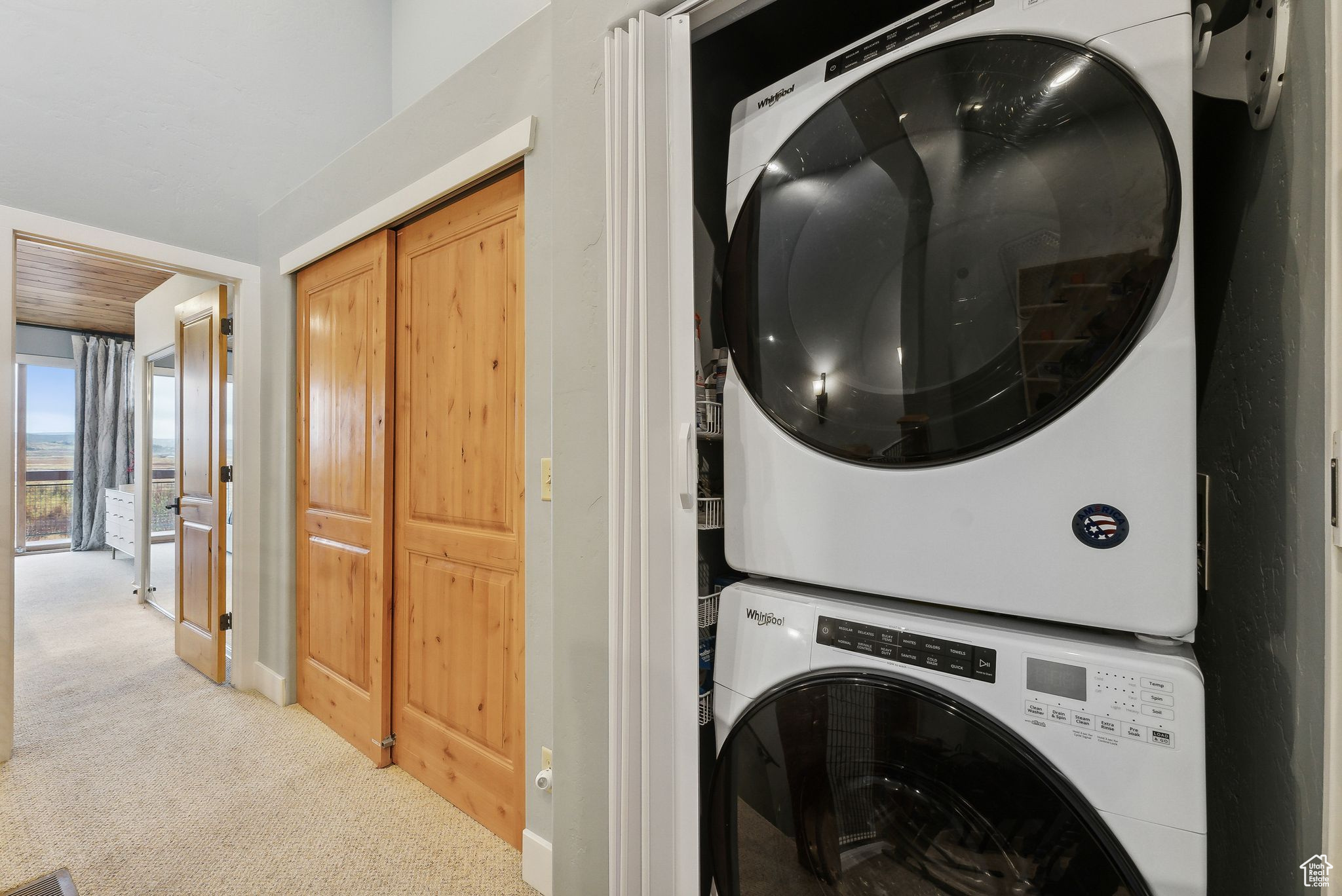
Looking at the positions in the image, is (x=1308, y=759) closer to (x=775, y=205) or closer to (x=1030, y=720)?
(x=1030, y=720)

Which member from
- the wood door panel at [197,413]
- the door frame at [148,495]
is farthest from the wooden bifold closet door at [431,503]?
the door frame at [148,495]

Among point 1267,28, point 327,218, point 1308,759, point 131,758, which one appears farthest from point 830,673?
point 131,758

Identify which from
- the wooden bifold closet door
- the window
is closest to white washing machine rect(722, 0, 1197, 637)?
the wooden bifold closet door

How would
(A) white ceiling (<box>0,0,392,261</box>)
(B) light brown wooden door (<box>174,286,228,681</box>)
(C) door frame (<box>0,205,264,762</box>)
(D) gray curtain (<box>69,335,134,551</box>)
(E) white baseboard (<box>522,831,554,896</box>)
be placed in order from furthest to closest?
1. (D) gray curtain (<box>69,335,134,551</box>)
2. (B) light brown wooden door (<box>174,286,228,681</box>)
3. (C) door frame (<box>0,205,264,762</box>)
4. (A) white ceiling (<box>0,0,392,261</box>)
5. (E) white baseboard (<box>522,831,554,896</box>)

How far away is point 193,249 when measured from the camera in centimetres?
264

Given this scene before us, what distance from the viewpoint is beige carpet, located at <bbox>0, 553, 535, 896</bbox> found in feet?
5.25

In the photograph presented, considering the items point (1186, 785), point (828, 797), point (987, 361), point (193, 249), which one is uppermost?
point (193, 249)

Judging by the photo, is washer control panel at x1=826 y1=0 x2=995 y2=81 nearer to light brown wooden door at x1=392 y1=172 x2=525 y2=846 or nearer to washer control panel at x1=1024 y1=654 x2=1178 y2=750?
washer control panel at x1=1024 y1=654 x2=1178 y2=750

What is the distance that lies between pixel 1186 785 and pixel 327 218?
305 cm

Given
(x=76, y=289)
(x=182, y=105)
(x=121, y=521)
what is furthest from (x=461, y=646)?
(x=121, y=521)

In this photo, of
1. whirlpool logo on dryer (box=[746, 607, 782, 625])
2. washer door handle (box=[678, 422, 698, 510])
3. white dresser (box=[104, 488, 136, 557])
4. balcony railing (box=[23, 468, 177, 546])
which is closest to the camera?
whirlpool logo on dryer (box=[746, 607, 782, 625])

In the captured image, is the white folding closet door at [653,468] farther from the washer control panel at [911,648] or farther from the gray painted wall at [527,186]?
the washer control panel at [911,648]

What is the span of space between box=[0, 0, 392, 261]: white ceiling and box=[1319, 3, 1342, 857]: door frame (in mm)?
3585

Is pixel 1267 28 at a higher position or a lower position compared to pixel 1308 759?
higher
